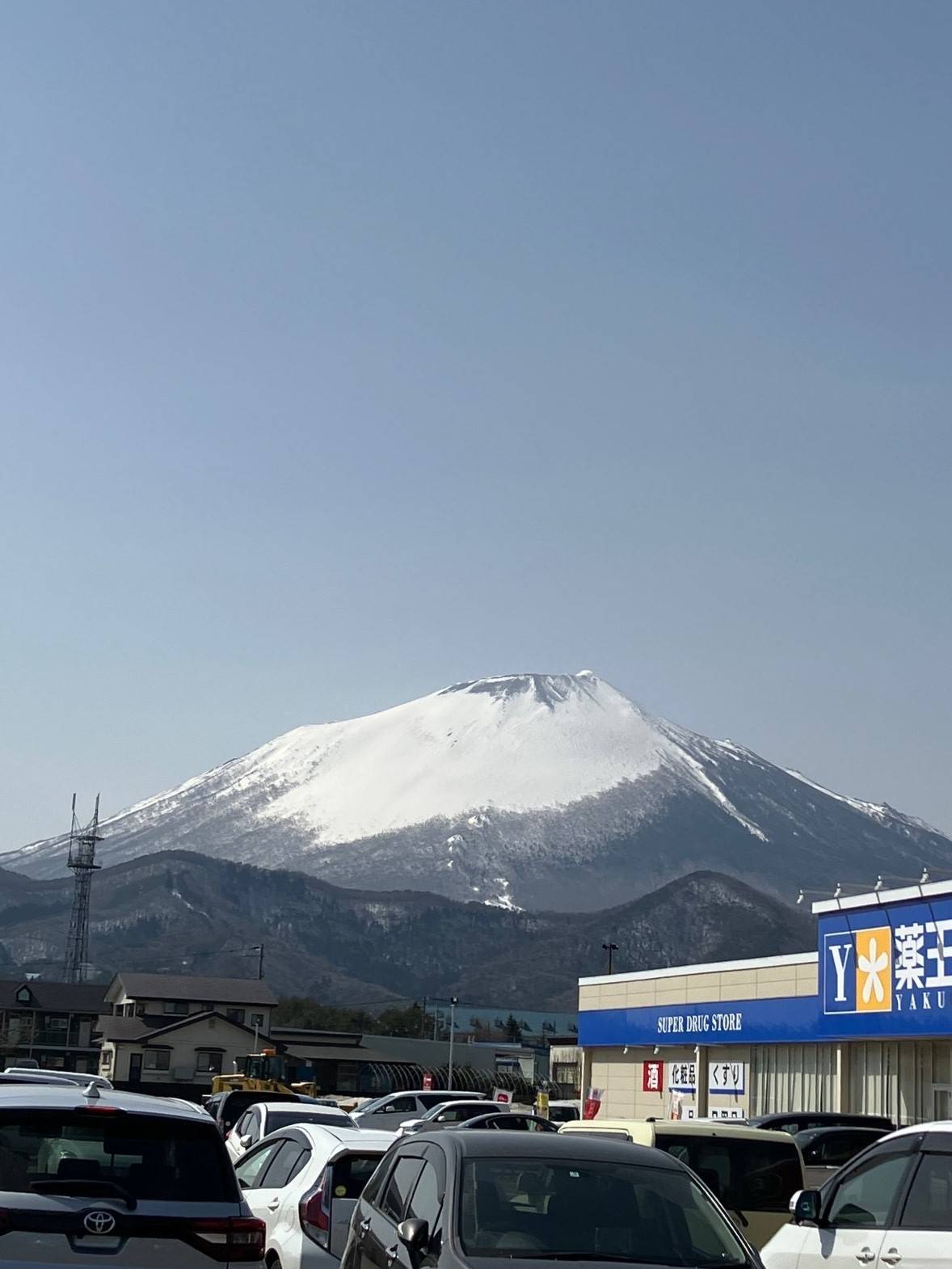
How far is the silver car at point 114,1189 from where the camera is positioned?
812 cm

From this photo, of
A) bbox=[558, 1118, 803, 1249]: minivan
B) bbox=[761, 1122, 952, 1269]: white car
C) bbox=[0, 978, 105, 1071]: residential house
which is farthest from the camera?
bbox=[0, 978, 105, 1071]: residential house

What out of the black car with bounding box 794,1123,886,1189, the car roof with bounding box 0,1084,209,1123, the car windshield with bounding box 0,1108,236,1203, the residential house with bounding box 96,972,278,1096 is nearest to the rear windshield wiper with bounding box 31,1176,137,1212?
the car windshield with bounding box 0,1108,236,1203

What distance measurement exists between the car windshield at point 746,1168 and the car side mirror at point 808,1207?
122 inches

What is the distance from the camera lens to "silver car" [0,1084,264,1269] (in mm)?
8125

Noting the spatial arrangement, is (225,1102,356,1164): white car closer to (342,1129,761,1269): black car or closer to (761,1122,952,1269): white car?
(761,1122,952,1269): white car

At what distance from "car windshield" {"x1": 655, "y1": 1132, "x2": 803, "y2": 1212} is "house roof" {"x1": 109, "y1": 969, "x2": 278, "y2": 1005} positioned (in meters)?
89.3

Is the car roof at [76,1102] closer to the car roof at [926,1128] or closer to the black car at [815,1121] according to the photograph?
the car roof at [926,1128]

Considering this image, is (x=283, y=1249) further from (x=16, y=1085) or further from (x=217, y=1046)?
(x=217, y=1046)

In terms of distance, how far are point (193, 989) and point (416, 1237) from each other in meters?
96.1

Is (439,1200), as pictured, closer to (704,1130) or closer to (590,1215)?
(590,1215)

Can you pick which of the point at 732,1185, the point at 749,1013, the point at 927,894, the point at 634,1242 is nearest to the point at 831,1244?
the point at 634,1242

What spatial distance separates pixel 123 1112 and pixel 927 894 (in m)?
24.7

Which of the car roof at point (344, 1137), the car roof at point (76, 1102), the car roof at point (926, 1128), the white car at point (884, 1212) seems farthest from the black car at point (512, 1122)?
the car roof at point (76, 1102)

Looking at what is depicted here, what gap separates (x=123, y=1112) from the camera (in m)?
8.59
